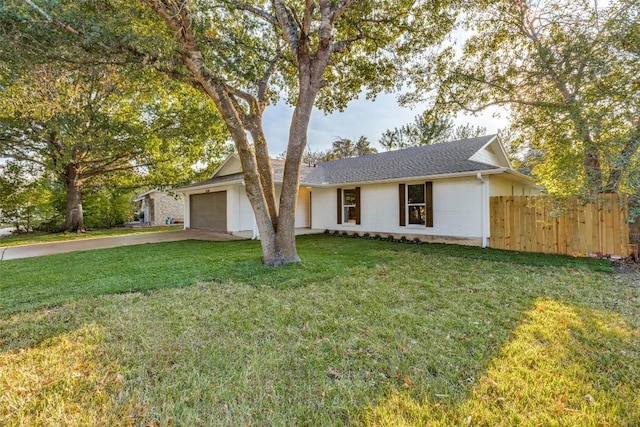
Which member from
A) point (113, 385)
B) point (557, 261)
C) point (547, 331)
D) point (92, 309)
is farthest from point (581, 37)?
point (92, 309)

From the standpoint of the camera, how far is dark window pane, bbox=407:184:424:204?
11203 mm

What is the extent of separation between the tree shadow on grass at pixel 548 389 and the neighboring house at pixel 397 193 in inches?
264

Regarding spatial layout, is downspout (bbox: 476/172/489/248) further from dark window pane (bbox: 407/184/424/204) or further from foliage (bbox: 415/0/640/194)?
dark window pane (bbox: 407/184/424/204)

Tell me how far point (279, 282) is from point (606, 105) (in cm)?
740

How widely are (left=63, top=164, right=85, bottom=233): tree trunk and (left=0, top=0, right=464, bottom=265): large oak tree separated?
14.0m

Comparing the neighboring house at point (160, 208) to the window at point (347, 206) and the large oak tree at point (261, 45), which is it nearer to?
the window at point (347, 206)

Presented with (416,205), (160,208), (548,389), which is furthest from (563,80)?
(160,208)

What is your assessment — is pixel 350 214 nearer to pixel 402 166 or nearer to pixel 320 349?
pixel 402 166

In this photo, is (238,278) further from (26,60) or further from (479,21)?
(479,21)

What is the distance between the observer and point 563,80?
21.6 ft

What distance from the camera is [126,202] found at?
2105 cm

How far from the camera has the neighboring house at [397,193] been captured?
9914 millimetres

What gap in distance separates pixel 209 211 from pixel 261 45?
9240 millimetres

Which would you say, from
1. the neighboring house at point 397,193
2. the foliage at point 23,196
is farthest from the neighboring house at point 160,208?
the neighboring house at point 397,193
